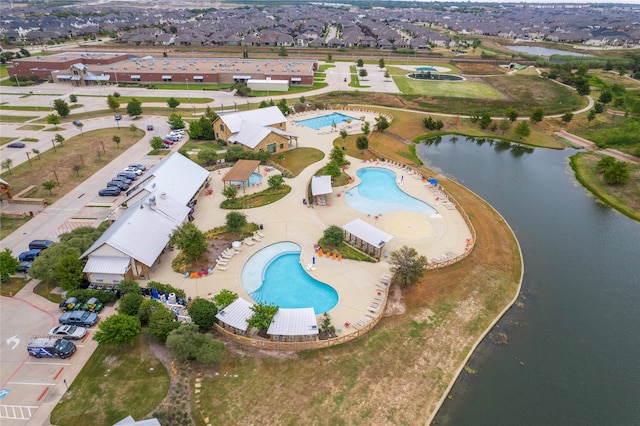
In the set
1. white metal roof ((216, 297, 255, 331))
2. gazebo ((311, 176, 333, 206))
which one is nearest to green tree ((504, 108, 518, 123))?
gazebo ((311, 176, 333, 206))

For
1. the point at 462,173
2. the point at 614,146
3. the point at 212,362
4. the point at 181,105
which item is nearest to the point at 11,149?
the point at 181,105

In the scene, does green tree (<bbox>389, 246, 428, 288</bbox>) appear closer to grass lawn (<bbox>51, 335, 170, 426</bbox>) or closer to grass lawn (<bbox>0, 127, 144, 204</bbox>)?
grass lawn (<bbox>51, 335, 170, 426</bbox>)

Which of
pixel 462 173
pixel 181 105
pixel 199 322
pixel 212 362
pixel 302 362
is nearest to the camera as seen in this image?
pixel 212 362

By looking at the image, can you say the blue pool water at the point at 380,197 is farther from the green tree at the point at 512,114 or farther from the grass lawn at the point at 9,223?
the green tree at the point at 512,114

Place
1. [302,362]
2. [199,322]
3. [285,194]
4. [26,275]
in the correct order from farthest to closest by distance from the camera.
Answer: [285,194] → [26,275] → [199,322] → [302,362]

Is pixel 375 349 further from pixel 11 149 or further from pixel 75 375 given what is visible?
pixel 11 149

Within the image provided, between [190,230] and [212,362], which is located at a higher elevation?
[190,230]
